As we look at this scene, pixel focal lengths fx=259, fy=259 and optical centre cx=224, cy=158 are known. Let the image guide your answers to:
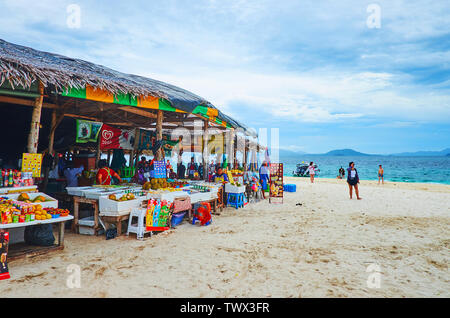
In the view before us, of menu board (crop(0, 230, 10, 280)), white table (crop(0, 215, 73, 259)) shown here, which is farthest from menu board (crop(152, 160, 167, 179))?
menu board (crop(0, 230, 10, 280))

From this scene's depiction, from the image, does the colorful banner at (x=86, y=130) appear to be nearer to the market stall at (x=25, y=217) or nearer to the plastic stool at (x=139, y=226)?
the market stall at (x=25, y=217)

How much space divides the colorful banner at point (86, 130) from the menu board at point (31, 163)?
3.42 m

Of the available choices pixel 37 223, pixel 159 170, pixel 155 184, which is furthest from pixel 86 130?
pixel 37 223

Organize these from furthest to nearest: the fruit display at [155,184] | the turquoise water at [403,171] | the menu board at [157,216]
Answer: the turquoise water at [403,171] < the fruit display at [155,184] < the menu board at [157,216]

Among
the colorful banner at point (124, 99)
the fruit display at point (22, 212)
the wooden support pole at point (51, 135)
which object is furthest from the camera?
the wooden support pole at point (51, 135)

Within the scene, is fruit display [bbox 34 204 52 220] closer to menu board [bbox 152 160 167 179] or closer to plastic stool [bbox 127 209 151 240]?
plastic stool [bbox 127 209 151 240]

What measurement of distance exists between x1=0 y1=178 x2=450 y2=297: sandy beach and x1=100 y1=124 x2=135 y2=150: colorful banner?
17.7 ft

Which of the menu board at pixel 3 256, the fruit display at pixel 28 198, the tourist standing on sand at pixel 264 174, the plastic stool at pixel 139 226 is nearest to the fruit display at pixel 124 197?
the plastic stool at pixel 139 226

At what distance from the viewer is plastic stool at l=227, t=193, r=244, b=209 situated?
405 inches

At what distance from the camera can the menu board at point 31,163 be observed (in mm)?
5770
